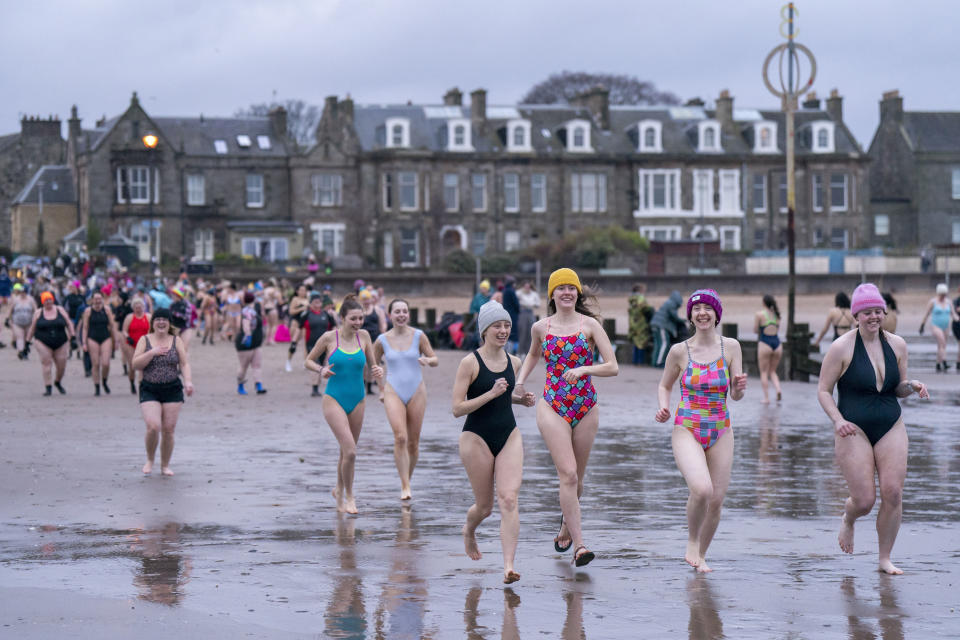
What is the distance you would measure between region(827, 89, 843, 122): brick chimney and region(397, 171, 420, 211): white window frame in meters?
24.8

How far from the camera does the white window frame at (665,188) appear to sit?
78188 mm

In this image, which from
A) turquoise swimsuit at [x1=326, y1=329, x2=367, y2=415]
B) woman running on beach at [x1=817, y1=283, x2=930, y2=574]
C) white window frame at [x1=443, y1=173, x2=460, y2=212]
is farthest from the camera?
A: white window frame at [x1=443, y1=173, x2=460, y2=212]

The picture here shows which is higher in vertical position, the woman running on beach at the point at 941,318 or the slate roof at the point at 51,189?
the slate roof at the point at 51,189

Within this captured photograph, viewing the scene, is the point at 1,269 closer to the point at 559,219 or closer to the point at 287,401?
the point at 559,219

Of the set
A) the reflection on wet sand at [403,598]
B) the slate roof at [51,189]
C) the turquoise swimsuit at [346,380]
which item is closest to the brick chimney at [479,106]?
the slate roof at [51,189]

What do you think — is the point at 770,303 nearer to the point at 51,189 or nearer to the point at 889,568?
the point at 889,568

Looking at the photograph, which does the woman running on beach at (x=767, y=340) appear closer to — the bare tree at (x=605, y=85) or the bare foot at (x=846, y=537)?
the bare foot at (x=846, y=537)

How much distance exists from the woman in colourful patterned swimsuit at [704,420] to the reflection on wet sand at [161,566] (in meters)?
3.09

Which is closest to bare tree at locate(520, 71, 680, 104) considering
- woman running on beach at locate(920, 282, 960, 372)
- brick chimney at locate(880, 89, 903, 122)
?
brick chimney at locate(880, 89, 903, 122)

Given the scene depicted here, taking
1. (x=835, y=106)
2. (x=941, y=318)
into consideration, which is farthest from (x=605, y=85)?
(x=941, y=318)

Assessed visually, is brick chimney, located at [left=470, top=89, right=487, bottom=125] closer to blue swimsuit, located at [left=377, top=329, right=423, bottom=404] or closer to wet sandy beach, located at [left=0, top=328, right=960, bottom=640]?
wet sandy beach, located at [left=0, top=328, right=960, bottom=640]

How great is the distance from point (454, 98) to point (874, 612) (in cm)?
7285

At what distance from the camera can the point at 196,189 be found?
75375 millimetres

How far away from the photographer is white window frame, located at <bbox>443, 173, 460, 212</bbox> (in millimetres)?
75938
